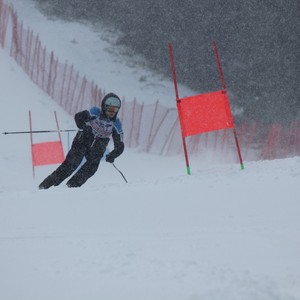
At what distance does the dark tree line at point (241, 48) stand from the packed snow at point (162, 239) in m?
8.90

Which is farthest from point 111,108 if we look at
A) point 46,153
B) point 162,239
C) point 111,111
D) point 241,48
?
point 241,48

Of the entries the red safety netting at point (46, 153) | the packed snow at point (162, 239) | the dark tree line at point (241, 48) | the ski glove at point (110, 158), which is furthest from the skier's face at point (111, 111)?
the dark tree line at point (241, 48)

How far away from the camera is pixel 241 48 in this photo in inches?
577

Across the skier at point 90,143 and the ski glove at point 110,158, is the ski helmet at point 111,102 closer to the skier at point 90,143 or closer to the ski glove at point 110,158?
the skier at point 90,143

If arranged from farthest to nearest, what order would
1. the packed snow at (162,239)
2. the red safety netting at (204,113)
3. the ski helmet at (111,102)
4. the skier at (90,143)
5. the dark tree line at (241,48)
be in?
the dark tree line at (241,48) < the skier at (90,143) < the ski helmet at (111,102) < the red safety netting at (204,113) < the packed snow at (162,239)

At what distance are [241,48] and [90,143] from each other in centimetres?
976

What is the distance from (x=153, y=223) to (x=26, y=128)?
9.32 meters

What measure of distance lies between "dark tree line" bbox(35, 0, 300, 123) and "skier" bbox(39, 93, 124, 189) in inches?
320

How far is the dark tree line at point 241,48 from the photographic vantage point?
14055 mm

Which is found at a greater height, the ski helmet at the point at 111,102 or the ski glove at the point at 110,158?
the ski helmet at the point at 111,102

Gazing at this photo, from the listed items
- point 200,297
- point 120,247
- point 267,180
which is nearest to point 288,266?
point 200,297

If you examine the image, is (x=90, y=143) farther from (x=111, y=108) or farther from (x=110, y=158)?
(x=111, y=108)

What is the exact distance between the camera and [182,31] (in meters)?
15.1

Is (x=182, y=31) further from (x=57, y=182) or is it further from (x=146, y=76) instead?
(x=57, y=182)
